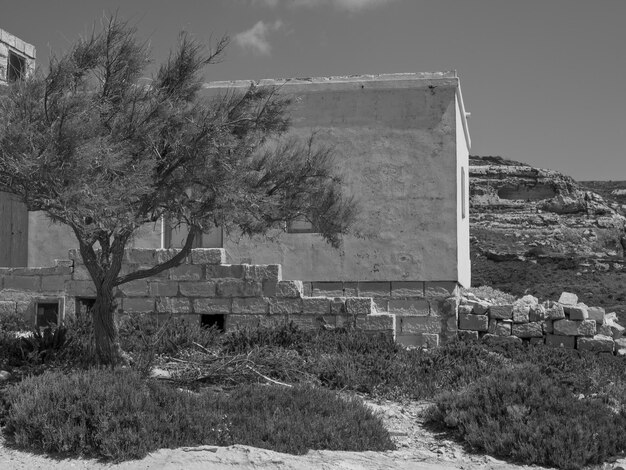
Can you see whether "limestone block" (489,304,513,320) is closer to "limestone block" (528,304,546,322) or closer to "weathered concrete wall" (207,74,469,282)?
"limestone block" (528,304,546,322)

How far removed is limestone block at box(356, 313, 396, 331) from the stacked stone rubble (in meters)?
1.94

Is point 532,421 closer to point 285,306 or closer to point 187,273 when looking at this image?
point 285,306

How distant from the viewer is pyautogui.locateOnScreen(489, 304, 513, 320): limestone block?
14797mm

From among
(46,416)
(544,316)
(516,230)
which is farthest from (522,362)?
(516,230)

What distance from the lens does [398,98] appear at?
51.1ft

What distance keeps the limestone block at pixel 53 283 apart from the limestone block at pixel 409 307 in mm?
6233

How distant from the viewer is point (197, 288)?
558 inches

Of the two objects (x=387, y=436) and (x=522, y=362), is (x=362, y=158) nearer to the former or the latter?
(x=522, y=362)

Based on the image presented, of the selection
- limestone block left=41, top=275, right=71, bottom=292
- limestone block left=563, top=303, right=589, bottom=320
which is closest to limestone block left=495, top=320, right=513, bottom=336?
limestone block left=563, top=303, right=589, bottom=320

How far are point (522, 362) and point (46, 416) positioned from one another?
756cm

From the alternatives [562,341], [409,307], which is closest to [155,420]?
[409,307]

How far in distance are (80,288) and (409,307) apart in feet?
20.3

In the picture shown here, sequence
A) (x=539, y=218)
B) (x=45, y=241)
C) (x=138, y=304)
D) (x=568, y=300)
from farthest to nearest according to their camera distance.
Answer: (x=539, y=218) < (x=45, y=241) < (x=568, y=300) < (x=138, y=304)

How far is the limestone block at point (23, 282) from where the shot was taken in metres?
15.1
